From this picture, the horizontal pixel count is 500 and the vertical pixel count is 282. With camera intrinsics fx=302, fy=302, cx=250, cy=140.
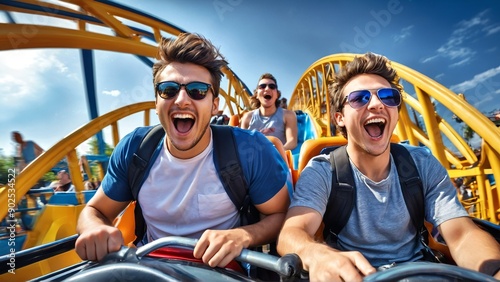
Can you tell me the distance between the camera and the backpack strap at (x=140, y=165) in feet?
4.03

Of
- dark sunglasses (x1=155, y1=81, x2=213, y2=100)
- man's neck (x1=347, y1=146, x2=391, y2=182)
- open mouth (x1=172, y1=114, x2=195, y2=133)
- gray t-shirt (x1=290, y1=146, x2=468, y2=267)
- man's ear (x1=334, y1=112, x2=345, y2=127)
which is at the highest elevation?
dark sunglasses (x1=155, y1=81, x2=213, y2=100)

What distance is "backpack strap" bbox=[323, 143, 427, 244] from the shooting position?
3.78 ft

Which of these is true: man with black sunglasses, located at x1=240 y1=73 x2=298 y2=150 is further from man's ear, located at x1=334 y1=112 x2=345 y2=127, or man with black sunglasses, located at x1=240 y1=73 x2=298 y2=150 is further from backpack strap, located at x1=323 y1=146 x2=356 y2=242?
backpack strap, located at x1=323 y1=146 x2=356 y2=242

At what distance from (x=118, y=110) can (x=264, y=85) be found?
5.72 feet

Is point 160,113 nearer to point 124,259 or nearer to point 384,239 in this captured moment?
point 124,259

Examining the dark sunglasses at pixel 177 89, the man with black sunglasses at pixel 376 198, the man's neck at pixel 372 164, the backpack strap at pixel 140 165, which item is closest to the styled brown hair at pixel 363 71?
the man with black sunglasses at pixel 376 198

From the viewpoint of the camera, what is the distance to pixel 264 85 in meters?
3.73

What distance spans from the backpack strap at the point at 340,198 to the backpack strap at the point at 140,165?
0.75m

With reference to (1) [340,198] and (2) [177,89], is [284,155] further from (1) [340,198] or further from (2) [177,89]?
(2) [177,89]

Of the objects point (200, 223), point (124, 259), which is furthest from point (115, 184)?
point (124, 259)

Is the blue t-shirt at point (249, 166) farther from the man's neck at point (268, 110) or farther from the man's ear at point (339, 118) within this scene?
the man's neck at point (268, 110)

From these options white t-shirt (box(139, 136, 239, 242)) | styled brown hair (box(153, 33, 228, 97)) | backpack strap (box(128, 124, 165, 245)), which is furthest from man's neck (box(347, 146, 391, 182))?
backpack strap (box(128, 124, 165, 245))

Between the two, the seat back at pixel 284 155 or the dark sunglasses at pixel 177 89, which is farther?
the seat back at pixel 284 155

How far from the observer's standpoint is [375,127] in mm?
1311
